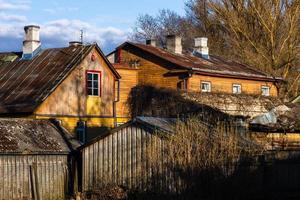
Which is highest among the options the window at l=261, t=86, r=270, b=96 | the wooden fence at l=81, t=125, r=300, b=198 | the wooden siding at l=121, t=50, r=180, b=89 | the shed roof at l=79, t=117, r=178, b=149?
the wooden siding at l=121, t=50, r=180, b=89

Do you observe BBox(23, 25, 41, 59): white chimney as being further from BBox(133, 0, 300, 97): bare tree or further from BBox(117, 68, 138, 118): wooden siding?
BBox(133, 0, 300, 97): bare tree

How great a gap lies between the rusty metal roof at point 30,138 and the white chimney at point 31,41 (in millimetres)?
11580

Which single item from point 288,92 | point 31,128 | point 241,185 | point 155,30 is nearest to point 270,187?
point 241,185

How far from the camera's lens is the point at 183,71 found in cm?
4466

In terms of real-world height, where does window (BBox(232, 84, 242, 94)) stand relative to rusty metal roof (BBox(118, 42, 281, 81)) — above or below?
below

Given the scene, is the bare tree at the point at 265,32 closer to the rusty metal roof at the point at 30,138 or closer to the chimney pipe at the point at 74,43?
the chimney pipe at the point at 74,43

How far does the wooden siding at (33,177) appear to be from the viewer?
28.7 metres

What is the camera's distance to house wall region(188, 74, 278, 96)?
149 feet

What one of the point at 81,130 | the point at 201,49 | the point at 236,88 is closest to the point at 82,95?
the point at 81,130

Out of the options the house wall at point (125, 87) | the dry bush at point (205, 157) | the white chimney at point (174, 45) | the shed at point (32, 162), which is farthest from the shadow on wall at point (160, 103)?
the dry bush at point (205, 157)

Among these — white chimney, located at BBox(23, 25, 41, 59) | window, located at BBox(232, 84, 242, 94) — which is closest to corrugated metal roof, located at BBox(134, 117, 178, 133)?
white chimney, located at BBox(23, 25, 41, 59)

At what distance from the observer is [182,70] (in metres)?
44.7

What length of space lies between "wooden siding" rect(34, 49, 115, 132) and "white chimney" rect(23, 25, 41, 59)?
439 cm

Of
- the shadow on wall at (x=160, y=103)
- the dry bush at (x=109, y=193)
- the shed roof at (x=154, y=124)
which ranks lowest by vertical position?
the dry bush at (x=109, y=193)
